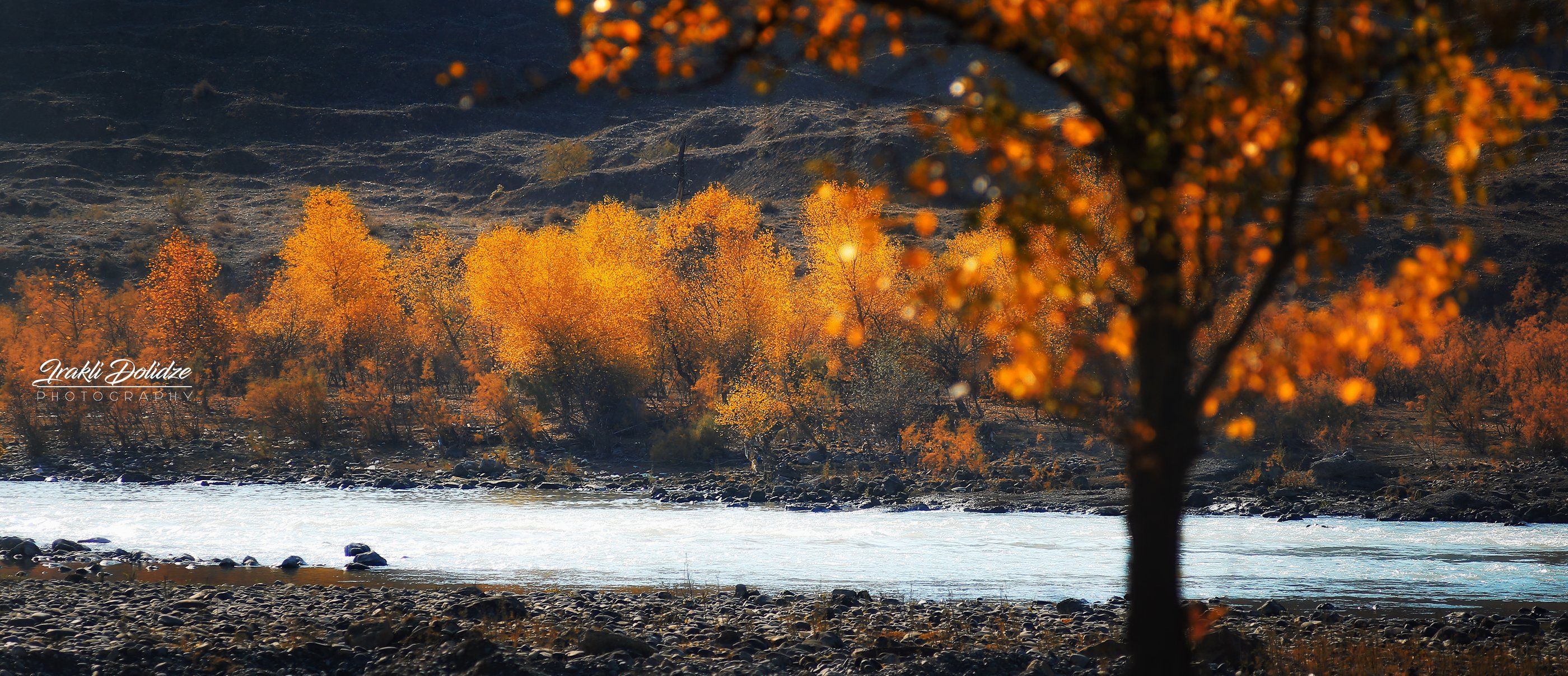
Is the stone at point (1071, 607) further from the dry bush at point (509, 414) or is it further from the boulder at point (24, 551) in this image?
the dry bush at point (509, 414)

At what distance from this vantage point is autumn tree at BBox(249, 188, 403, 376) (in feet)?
153

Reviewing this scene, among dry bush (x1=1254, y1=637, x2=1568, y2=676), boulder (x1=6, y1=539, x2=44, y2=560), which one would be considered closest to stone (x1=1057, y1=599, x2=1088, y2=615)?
dry bush (x1=1254, y1=637, x2=1568, y2=676)

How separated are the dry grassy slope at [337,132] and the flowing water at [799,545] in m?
41.9

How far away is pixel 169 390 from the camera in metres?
44.8

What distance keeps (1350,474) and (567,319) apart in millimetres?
25008

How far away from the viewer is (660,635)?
43.5 feet

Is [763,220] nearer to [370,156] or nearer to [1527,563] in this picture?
[370,156]

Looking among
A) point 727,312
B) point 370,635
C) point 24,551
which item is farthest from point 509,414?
point 370,635

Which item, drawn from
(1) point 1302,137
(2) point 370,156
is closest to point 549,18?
Answer: (2) point 370,156

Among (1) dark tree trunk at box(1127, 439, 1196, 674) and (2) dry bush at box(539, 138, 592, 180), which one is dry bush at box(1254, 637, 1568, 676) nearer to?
(1) dark tree trunk at box(1127, 439, 1196, 674)

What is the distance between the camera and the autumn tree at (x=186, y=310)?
4500 cm

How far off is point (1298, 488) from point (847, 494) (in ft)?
39.6

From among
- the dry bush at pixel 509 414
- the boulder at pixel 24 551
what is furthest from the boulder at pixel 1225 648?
the dry bush at pixel 509 414

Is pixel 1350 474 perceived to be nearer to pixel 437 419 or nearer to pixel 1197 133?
pixel 437 419
